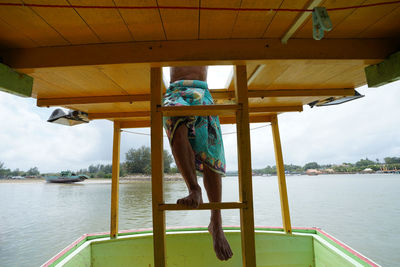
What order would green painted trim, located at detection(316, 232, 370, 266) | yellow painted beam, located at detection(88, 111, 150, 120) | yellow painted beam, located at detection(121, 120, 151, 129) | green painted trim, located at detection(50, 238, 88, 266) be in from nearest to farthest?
green painted trim, located at detection(316, 232, 370, 266) < green painted trim, located at detection(50, 238, 88, 266) < yellow painted beam, located at detection(88, 111, 150, 120) < yellow painted beam, located at detection(121, 120, 151, 129)

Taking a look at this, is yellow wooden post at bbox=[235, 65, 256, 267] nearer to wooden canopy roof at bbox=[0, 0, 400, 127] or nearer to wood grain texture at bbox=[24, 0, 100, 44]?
wooden canopy roof at bbox=[0, 0, 400, 127]

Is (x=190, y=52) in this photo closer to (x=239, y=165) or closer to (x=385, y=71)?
(x=239, y=165)

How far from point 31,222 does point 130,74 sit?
24.8 m

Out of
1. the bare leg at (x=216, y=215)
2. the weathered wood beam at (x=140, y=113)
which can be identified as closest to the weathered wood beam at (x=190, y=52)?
the bare leg at (x=216, y=215)

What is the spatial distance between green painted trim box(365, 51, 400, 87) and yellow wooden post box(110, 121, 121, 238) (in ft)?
10.6

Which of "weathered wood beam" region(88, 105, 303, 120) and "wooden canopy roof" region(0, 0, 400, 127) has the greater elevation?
"weathered wood beam" region(88, 105, 303, 120)

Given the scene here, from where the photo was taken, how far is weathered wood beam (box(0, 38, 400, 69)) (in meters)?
1.34

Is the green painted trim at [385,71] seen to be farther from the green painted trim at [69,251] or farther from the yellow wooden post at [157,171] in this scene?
the green painted trim at [69,251]

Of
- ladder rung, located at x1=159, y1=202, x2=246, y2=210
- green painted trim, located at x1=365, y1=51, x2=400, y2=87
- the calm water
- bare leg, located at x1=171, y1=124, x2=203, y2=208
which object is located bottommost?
the calm water

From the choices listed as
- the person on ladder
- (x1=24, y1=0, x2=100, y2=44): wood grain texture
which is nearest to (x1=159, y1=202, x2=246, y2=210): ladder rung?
the person on ladder

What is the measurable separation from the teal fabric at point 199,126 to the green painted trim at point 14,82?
992 millimetres

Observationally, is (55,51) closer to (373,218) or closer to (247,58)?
(247,58)

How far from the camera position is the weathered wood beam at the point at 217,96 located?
7.78 ft

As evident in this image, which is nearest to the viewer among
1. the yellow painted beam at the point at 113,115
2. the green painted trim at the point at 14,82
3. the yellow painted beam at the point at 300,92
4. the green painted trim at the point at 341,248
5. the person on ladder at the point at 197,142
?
the green painted trim at the point at 14,82
